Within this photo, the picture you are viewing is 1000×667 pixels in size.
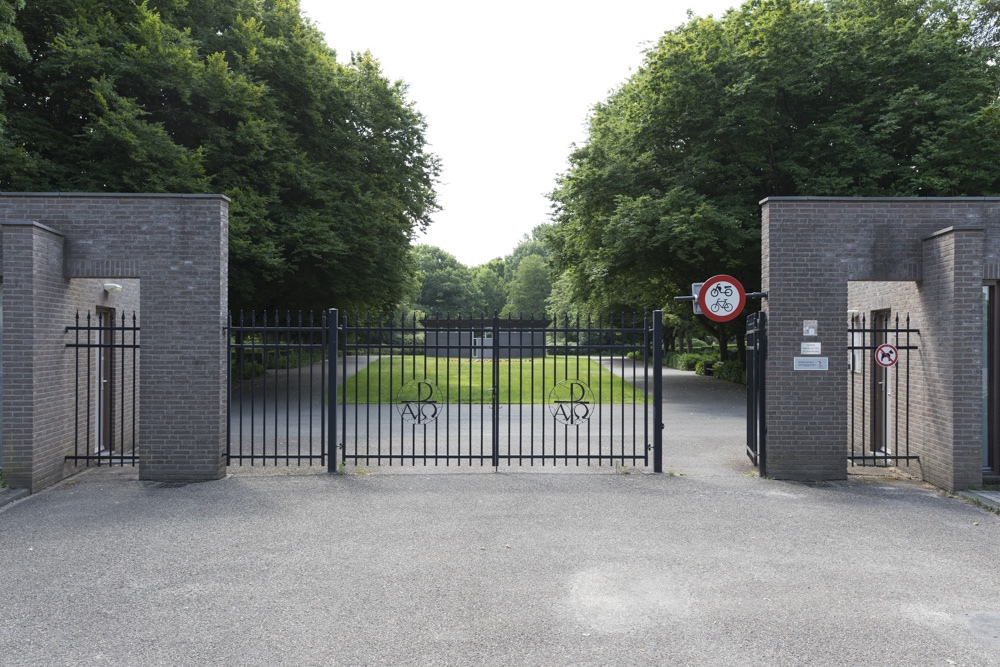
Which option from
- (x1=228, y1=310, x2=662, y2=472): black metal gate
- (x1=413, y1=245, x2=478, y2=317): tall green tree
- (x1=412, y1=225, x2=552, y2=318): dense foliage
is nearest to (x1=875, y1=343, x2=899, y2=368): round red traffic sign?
(x1=228, y1=310, x2=662, y2=472): black metal gate

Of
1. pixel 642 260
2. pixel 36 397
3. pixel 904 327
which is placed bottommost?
pixel 36 397

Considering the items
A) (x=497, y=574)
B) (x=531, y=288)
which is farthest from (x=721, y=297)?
(x=531, y=288)

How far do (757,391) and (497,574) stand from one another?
221 inches

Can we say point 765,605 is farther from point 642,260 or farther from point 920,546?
point 642,260

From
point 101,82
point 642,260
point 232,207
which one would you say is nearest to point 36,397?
point 232,207

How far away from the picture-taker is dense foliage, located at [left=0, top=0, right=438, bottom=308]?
15258mm

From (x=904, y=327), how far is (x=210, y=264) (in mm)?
9669

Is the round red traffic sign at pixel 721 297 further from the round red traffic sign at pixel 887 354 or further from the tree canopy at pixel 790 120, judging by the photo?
the tree canopy at pixel 790 120

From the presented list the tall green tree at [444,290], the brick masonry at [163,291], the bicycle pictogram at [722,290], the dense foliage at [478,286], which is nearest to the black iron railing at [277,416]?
the brick masonry at [163,291]

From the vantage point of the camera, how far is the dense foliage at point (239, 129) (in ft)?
50.1

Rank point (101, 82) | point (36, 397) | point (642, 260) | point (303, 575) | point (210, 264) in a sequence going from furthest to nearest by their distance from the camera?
point (642, 260) < point (101, 82) < point (210, 264) < point (36, 397) < point (303, 575)

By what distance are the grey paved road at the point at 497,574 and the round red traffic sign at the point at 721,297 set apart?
7.63 feet

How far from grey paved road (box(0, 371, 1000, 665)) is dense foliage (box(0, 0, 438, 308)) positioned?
986cm

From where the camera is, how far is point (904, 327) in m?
9.42
